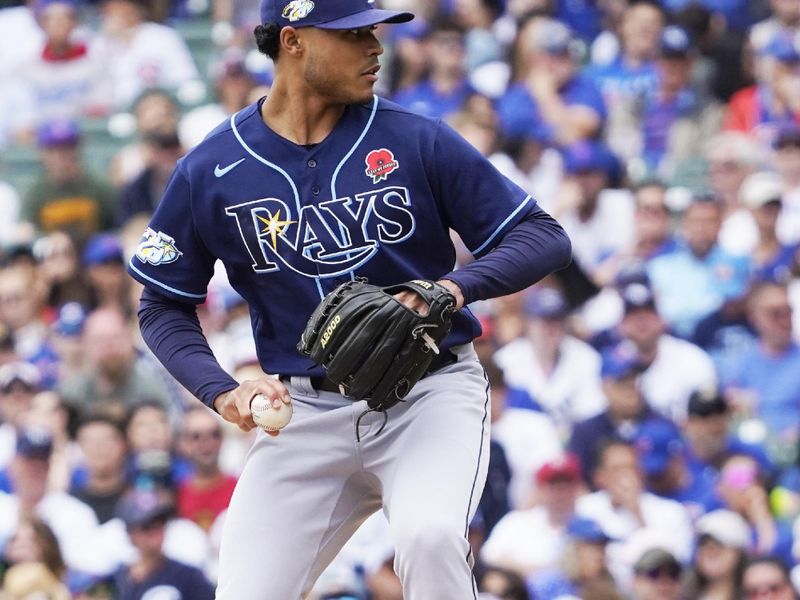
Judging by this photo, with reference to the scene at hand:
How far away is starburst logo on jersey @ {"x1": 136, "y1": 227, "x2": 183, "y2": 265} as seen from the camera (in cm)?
399

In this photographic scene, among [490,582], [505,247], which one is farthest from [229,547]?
[490,582]

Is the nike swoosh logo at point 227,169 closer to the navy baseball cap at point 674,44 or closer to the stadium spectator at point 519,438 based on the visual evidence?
the stadium spectator at point 519,438

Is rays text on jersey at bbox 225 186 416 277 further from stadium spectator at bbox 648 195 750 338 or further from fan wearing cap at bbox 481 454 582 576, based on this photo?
stadium spectator at bbox 648 195 750 338

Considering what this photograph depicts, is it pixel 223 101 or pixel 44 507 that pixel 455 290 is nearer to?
pixel 44 507

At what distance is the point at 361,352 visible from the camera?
11.7 ft

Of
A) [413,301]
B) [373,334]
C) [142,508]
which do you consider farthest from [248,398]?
[142,508]

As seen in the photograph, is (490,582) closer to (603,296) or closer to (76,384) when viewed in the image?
(603,296)

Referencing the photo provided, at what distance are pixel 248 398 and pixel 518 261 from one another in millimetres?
708

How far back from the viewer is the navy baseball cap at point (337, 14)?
12.3 ft

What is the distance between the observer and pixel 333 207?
12.6 ft

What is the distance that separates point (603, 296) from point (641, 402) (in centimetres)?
86

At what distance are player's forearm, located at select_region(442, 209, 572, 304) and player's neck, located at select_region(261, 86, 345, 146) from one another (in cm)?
51

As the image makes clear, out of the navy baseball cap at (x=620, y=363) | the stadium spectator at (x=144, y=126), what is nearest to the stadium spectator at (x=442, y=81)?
the stadium spectator at (x=144, y=126)

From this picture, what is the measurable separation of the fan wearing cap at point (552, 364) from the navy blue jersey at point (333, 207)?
129 inches
